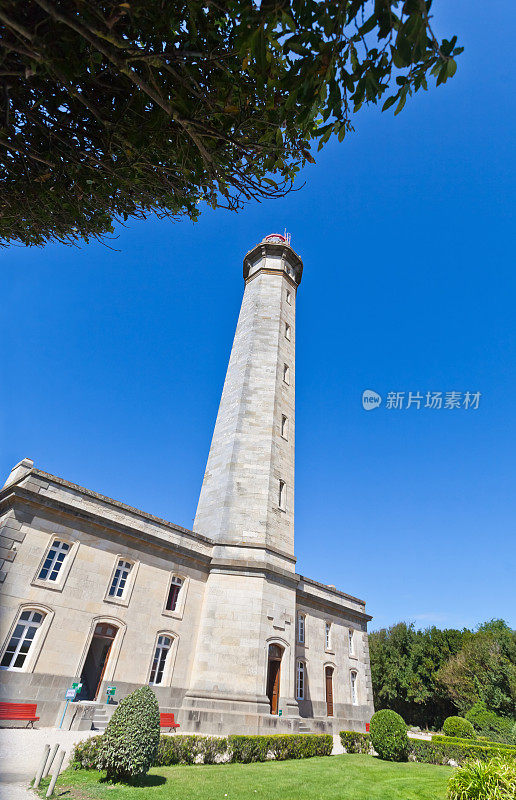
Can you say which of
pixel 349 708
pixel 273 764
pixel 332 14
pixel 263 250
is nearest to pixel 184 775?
pixel 273 764

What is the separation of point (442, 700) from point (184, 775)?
36764 millimetres

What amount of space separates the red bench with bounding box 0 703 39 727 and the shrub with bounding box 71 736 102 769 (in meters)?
3.07

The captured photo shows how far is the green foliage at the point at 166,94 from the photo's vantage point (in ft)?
13.4

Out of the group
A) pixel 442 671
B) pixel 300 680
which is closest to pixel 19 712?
pixel 300 680

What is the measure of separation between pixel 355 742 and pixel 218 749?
28.4 ft

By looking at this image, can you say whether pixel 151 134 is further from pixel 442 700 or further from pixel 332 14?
pixel 442 700

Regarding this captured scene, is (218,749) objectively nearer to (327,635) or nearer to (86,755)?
(86,755)

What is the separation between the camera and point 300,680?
20.0 m

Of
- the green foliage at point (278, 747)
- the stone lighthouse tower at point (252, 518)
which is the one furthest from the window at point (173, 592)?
the green foliage at point (278, 747)

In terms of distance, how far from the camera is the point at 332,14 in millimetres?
4105

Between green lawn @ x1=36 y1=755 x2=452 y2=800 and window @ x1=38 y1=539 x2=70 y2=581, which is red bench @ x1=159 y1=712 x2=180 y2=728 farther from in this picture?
window @ x1=38 y1=539 x2=70 y2=581

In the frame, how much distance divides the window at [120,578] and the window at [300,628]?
32.9 ft

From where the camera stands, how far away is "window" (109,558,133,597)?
14820 millimetres

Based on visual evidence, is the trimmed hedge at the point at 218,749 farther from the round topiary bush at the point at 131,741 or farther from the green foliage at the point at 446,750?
the green foliage at the point at 446,750
